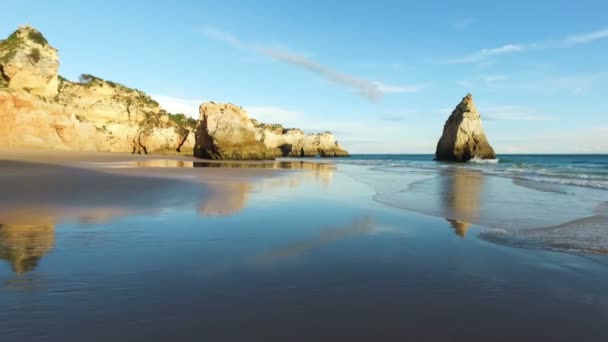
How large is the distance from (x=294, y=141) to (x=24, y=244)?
98.2m

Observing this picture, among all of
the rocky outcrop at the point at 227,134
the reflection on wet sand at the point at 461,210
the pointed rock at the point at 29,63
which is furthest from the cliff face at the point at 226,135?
the reflection on wet sand at the point at 461,210

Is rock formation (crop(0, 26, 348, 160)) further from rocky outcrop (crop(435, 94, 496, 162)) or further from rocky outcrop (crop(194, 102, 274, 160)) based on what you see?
rocky outcrop (crop(435, 94, 496, 162))

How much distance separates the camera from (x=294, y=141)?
103m

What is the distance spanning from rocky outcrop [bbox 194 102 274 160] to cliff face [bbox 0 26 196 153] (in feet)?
49.7

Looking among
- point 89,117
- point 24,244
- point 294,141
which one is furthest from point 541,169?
point 294,141

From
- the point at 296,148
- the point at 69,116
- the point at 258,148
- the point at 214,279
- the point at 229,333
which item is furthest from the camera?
the point at 296,148

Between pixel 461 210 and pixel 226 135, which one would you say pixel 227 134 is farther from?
pixel 461 210

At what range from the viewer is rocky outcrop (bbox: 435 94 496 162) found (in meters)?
70.1

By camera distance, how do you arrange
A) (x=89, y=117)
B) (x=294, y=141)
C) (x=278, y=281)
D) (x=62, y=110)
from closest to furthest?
(x=278, y=281)
(x=62, y=110)
(x=89, y=117)
(x=294, y=141)

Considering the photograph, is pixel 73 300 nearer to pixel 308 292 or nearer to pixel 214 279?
pixel 214 279

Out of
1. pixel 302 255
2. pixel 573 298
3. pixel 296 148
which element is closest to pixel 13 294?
pixel 302 255

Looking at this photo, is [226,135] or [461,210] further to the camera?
[226,135]

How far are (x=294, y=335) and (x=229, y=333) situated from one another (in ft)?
1.64

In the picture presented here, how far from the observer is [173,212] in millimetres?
8109
